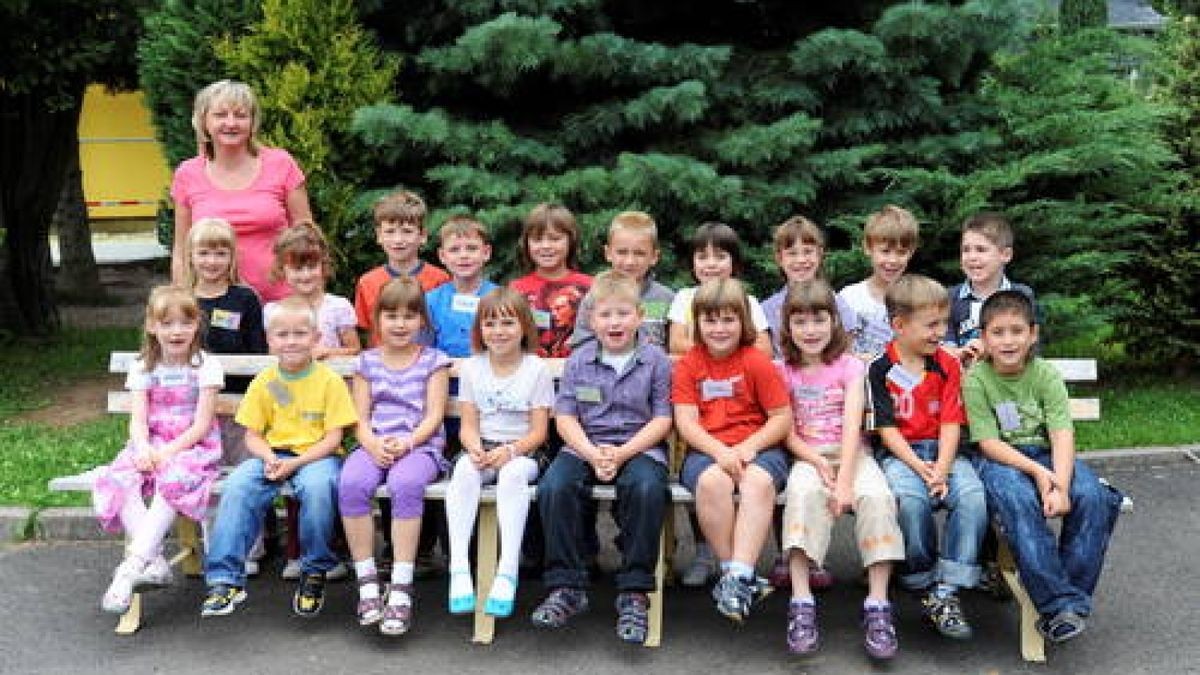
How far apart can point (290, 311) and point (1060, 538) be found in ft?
9.85

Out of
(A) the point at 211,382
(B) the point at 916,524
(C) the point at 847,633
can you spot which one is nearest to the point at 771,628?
(C) the point at 847,633

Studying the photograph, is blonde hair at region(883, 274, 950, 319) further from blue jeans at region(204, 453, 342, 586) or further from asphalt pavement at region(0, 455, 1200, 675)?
blue jeans at region(204, 453, 342, 586)

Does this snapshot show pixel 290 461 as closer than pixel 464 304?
A: Yes

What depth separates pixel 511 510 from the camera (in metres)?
4.52

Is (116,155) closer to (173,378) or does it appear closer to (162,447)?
(173,378)

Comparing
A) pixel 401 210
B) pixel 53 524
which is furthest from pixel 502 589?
pixel 53 524

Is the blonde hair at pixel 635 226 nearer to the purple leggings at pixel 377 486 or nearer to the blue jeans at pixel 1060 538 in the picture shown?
the purple leggings at pixel 377 486

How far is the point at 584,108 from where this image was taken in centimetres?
709

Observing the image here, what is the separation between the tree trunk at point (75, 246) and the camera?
1350 cm

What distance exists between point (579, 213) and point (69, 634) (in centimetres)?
341

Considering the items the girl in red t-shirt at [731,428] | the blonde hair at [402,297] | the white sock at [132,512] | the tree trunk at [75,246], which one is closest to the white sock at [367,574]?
the white sock at [132,512]

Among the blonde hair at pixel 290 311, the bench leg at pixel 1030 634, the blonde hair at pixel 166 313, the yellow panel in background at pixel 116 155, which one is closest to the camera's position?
the bench leg at pixel 1030 634

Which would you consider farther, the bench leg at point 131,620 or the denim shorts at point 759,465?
the bench leg at point 131,620

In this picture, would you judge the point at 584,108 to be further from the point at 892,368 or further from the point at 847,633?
the point at 847,633
